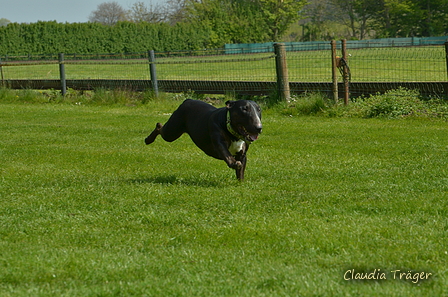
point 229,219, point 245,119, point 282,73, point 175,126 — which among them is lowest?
point 229,219

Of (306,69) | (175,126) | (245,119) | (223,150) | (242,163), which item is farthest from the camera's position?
(306,69)

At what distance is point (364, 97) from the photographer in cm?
1300

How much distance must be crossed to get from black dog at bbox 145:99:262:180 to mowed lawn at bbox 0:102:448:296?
38cm

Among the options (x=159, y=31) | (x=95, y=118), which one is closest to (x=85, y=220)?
(x=95, y=118)

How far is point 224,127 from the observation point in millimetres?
6406

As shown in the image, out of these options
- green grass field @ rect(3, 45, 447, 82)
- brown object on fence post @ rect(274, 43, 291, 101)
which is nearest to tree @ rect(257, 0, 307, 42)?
green grass field @ rect(3, 45, 447, 82)

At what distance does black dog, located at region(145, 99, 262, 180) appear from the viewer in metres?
6.12

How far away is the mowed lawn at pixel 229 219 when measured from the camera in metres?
3.79

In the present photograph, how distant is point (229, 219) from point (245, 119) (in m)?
1.26

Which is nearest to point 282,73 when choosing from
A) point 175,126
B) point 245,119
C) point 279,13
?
point 175,126

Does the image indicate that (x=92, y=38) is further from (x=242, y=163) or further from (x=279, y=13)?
(x=242, y=163)

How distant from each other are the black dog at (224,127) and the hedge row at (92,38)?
4420 centimetres

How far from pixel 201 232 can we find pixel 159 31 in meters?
55.2

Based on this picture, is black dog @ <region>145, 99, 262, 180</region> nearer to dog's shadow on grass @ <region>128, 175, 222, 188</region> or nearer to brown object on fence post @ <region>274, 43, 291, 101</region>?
dog's shadow on grass @ <region>128, 175, 222, 188</region>
